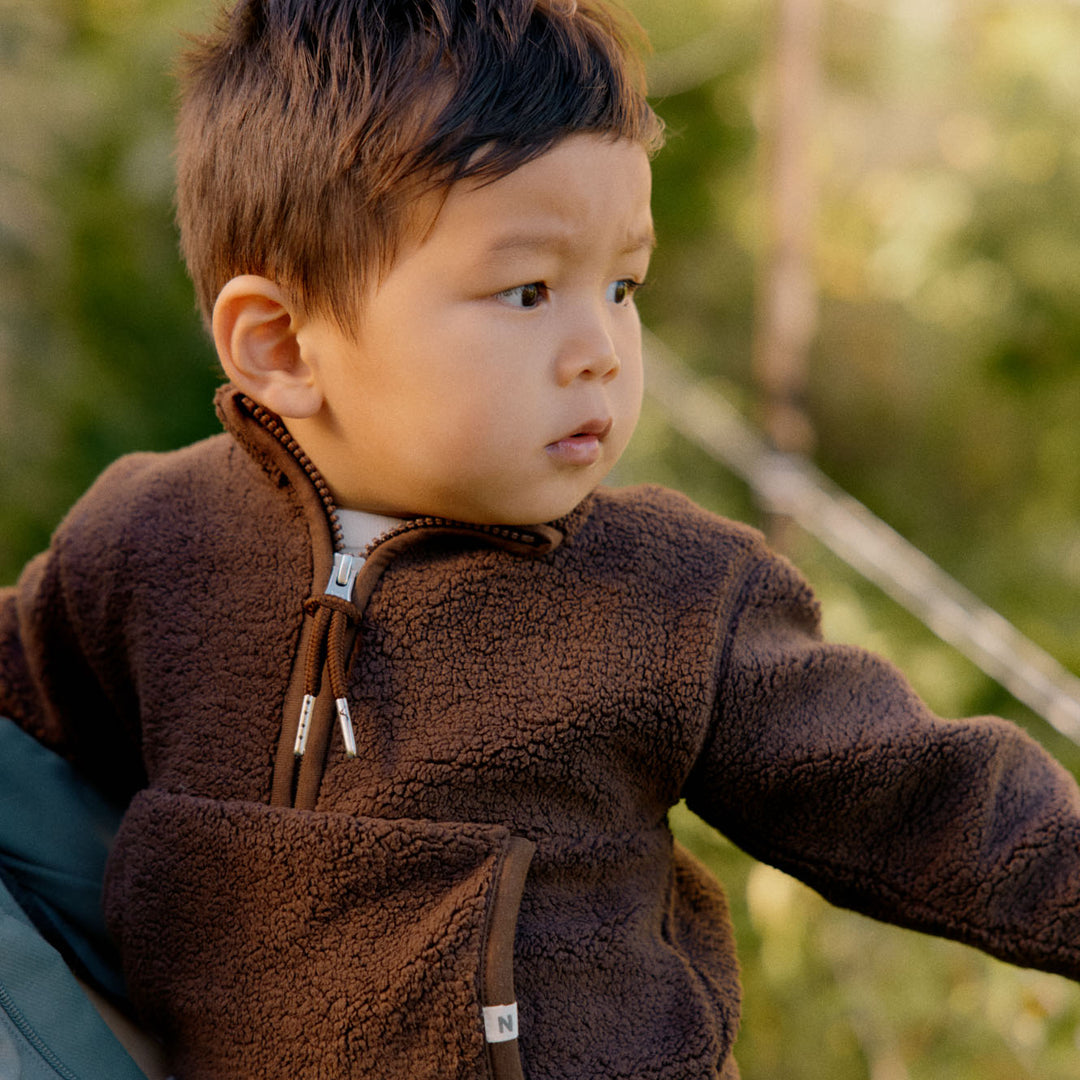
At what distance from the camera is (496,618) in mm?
1027

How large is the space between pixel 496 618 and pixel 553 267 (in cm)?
29

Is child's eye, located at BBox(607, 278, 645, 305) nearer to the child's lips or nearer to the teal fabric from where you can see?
the child's lips

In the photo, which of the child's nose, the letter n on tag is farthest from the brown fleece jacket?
the child's nose

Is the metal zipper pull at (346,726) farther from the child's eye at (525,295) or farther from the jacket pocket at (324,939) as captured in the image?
the child's eye at (525,295)

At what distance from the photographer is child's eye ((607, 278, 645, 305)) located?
3.29 feet

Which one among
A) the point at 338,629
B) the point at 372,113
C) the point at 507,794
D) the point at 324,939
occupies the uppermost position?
the point at 372,113

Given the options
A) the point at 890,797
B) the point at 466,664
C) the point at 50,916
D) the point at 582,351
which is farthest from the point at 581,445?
the point at 50,916

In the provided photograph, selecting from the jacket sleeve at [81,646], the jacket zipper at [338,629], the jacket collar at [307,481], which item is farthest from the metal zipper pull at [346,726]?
the jacket sleeve at [81,646]

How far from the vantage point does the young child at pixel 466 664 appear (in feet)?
3.07

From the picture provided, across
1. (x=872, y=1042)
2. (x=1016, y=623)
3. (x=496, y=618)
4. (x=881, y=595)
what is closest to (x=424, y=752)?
(x=496, y=618)

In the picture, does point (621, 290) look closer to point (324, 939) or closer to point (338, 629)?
point (338, 629)

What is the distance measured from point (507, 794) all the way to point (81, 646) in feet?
1.49

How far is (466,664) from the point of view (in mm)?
1016

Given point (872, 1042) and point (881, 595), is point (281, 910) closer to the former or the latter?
point (872, 1042)
